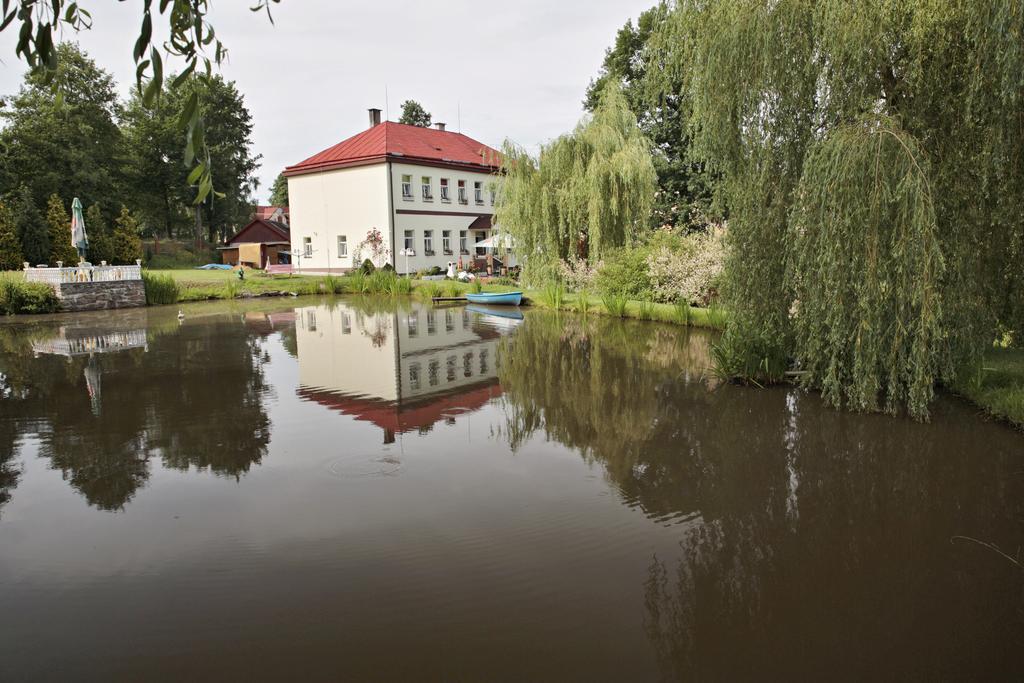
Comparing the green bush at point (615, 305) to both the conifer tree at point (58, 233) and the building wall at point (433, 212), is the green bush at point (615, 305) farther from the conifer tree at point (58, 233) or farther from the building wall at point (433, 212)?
the conifer tree at point (58, 233)

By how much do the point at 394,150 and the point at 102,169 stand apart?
1979 centimetres

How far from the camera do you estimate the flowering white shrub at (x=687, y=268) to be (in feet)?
63.0

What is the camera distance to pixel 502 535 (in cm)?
576

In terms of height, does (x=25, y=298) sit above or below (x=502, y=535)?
above

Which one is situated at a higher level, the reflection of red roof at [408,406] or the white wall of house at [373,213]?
the white wall of house at [373,213]

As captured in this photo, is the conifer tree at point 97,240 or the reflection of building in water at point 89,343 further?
the conifer tree at point 97,240

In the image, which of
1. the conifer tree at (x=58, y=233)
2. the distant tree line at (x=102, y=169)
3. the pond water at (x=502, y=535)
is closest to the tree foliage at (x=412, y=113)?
the distant tree line at (x=102, y=169)

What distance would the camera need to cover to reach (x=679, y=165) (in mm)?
Answer: 30500

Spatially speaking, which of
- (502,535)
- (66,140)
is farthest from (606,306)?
(66,140)

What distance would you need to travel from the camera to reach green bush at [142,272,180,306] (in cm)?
2692

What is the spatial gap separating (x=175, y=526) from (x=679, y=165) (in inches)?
1100

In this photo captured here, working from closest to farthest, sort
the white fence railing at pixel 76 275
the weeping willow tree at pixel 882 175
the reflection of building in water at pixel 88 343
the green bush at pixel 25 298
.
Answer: the weeping willow tree at pixel 882 175 → the reflection of building in water at pixel 88 343 → the green bush at pixel 25 298 → the white fence railing at pixel 76 275

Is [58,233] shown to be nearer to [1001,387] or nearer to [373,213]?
[373,213]

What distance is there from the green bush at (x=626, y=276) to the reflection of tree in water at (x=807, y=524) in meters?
10.7
